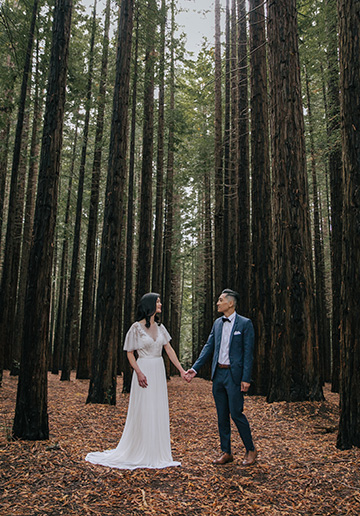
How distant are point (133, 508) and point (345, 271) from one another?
3911 millimetres

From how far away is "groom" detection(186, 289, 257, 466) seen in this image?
5121 mm

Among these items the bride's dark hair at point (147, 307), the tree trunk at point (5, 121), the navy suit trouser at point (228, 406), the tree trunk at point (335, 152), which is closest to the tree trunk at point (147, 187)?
the tree trunk at point (5, 121)

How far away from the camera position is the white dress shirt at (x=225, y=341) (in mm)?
5330

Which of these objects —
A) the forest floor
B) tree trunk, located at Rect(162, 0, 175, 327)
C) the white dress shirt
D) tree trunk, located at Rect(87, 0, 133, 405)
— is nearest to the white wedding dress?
the forest floor

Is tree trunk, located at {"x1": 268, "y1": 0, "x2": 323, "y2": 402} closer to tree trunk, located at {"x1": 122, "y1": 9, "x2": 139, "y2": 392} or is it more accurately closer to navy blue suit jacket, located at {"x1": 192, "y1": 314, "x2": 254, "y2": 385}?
navy blue suit jacket, located at {"x1": 192, "y1": 314, "x2": 254, "y2": 385}

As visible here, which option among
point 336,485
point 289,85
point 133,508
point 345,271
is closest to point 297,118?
point 289,85

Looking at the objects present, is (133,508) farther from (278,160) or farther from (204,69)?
(204,69)

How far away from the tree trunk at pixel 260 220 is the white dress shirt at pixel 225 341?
20.4 feet

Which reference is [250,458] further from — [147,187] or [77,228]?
[77,228]

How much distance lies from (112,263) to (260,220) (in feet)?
15.1

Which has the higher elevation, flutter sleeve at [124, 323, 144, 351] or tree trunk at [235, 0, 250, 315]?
tree trunk at [235, 0, 250, 315]

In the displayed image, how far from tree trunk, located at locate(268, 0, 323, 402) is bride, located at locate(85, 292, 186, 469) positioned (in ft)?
11.6

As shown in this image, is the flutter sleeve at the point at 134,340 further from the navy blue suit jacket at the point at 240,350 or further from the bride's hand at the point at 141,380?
the navy blue suit jacket at the point at 240,350

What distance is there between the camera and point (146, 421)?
5.42m
